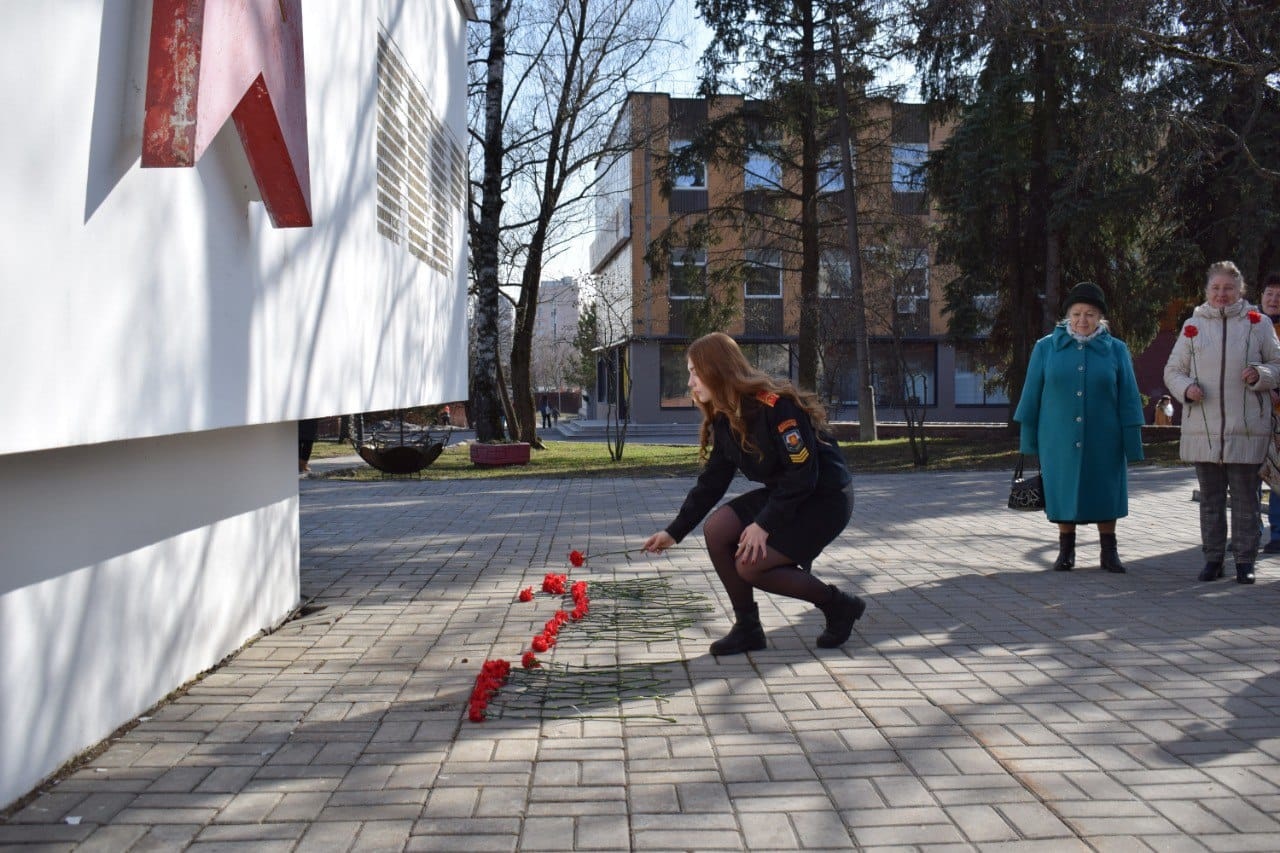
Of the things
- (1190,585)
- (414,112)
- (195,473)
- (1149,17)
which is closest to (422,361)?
(414,112)

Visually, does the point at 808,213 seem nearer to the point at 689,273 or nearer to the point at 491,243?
the point at 689,273

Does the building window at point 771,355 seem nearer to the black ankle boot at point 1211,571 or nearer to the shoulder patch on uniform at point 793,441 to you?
the black ankle boot at point 1211,571

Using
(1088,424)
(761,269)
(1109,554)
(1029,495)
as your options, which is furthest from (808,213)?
(1109,554)

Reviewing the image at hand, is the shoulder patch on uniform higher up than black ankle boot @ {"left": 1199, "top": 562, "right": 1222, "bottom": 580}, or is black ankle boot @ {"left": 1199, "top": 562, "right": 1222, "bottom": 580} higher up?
the shoulder patch on uniform

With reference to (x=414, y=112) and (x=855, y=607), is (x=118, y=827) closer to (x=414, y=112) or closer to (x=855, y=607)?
(x=855, y=607)

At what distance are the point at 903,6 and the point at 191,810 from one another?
13.2 m

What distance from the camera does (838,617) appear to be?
218 inches

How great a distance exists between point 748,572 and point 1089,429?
3.43 meters

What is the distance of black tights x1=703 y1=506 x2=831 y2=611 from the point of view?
533cm

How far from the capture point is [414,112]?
970cm

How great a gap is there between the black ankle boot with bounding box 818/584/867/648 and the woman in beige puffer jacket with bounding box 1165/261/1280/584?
3.03 metres

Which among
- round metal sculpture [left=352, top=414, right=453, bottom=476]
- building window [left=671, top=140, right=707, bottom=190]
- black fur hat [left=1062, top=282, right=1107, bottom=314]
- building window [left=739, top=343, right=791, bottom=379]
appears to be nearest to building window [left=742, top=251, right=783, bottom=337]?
building window [left=739, top=343, right=791, bottom=379]

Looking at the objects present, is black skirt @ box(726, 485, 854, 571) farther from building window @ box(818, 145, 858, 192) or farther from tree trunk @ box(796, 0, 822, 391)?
building window @ box(818, 145, 858, 192)

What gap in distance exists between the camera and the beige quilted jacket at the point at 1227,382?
7.20 meters
